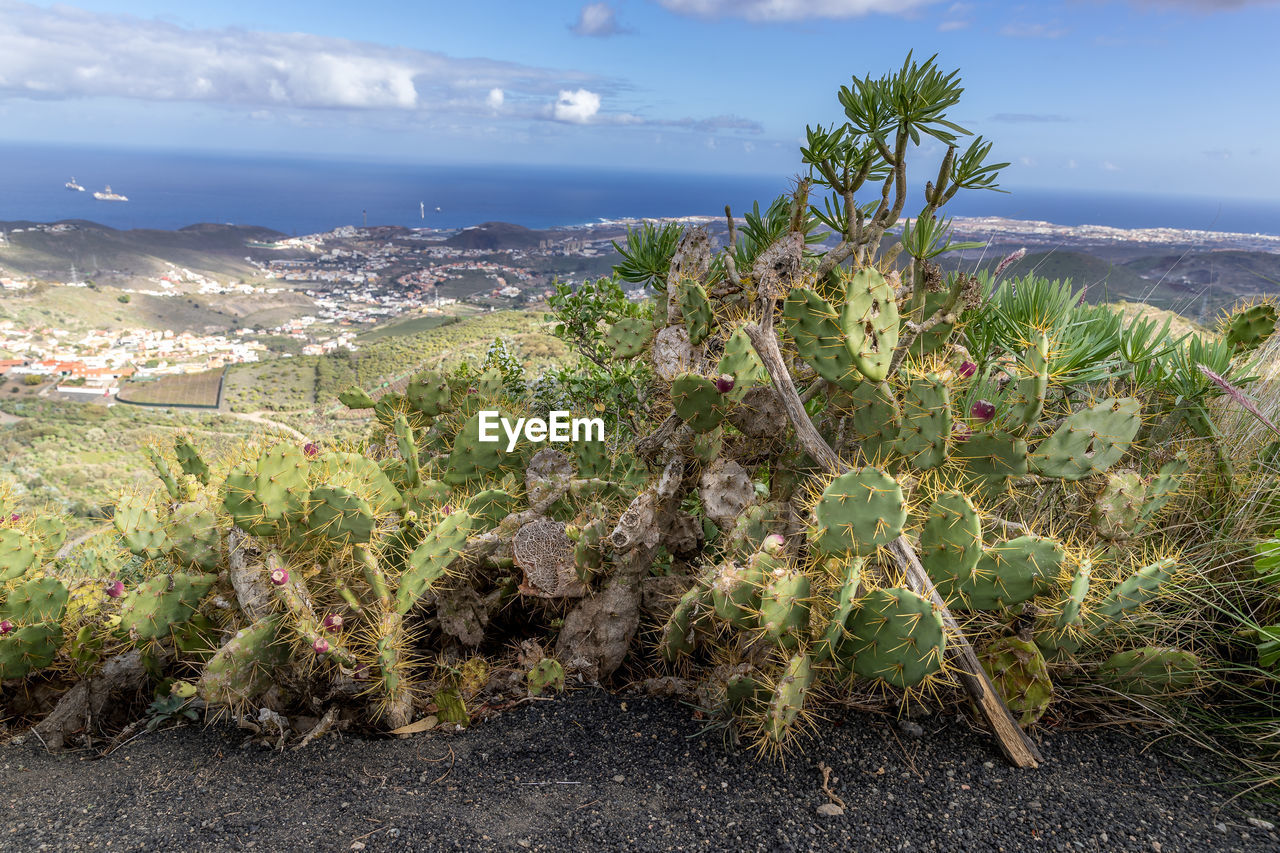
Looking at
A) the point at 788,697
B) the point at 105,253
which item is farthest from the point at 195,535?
the point at 105,253

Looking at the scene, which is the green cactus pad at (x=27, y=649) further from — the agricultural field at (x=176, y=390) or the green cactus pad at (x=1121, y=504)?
the agricultural field at (x=176, y=390)

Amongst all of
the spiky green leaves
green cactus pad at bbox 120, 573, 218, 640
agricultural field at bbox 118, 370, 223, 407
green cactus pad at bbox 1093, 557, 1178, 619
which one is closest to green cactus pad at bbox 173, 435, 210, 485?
green cactus pad at bbox 120, 573, 218, 640

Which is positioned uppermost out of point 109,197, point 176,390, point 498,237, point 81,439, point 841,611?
point 109,197

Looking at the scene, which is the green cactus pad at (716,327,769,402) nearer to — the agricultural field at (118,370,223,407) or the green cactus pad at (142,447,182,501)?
the green cactus pad at (142,447,182,501)

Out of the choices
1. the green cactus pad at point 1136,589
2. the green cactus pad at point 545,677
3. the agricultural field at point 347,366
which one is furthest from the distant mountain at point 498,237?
the green cactus pad at point 1136,589

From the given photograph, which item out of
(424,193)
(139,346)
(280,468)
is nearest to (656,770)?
(280,468)

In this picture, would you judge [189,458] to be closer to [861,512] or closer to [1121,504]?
[861,512]
